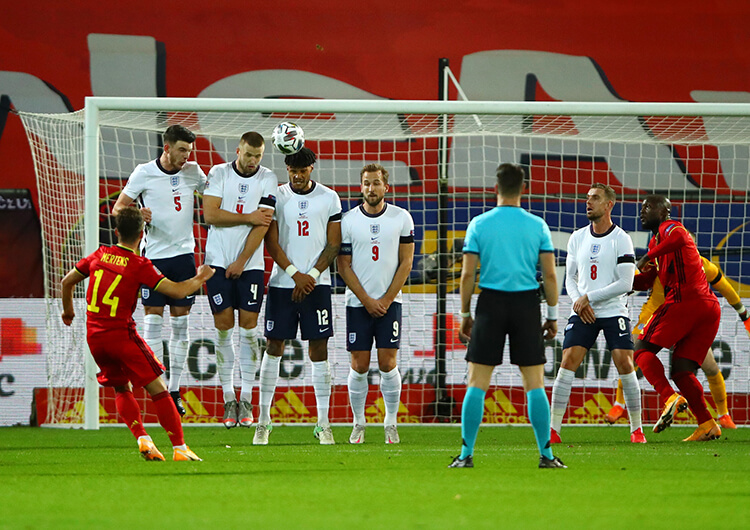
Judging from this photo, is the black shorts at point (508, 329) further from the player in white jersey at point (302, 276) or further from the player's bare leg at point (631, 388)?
the player's bare leg at point (631, 388)

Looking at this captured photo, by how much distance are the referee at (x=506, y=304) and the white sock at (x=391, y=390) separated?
198 centimetres

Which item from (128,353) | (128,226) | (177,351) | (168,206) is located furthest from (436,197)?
(128,353)

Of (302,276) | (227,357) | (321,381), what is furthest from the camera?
(227,357)

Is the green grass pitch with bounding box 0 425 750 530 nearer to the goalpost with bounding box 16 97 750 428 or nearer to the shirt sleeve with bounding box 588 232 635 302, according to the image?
the shirt sleeve with bounding box 588 232 635 302

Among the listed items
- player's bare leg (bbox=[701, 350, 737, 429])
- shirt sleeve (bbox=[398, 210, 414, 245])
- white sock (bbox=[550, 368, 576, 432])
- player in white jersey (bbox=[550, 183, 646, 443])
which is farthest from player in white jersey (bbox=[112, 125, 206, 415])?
player's bare leg (bbox=[701, 350, 737, 429])

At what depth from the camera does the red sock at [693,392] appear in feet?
24.3

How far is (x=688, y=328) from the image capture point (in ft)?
24.5

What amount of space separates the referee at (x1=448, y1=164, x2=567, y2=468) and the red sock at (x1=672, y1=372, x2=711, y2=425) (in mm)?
2578

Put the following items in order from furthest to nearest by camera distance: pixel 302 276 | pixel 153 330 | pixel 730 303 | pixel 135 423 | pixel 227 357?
1. pixel 730 303
2. pixel 153 330
3. pixel 227 357
4. pixel 302 276
5. pixel 135 423

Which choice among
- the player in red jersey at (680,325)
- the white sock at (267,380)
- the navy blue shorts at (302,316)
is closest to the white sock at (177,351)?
the white sock at (267,380)

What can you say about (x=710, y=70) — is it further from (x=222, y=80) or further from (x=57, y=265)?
(x=57, y=265)

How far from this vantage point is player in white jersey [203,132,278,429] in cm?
728

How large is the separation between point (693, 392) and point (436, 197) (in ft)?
12.0

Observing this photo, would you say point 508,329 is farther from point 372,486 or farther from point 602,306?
point 602,306
